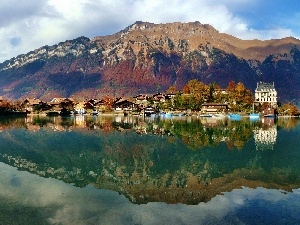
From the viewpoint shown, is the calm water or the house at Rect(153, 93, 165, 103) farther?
the house at Rect(153, 93, 165, 103)

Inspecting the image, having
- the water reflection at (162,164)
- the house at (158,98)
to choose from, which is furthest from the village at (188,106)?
the water reflection at (162,164)

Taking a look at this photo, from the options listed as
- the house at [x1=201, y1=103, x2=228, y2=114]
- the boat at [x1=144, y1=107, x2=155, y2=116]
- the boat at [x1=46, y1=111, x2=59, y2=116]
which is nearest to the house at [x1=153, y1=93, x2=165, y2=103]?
the boat at [x1=144, y1=107, x2=155, y2=116]

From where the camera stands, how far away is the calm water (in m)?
12.6

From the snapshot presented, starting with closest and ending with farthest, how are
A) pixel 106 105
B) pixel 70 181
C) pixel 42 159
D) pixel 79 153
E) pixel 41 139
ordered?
pixel 70 181, pixel 42 159, pixel 79 153, pixel 41 139, pixel 106 105

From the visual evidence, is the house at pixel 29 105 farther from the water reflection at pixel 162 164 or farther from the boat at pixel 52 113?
the water reflection at pixel 162 164

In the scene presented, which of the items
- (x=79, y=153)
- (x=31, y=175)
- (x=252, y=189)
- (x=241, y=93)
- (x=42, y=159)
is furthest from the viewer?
(x=241, y=93)

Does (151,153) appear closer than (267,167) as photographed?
No

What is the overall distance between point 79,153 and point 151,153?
18.5 ft

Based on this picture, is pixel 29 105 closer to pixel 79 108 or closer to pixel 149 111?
pixel 79 108

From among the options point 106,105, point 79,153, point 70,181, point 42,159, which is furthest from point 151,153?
point 106,105

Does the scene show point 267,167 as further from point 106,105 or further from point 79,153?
point 106,105

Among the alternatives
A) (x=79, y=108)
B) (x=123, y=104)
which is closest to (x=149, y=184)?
(x=123, y=104)

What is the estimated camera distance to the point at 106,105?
351 ft

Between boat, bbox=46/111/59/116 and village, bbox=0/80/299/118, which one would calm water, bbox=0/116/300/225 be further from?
boat, bbox=46/111/59/116
